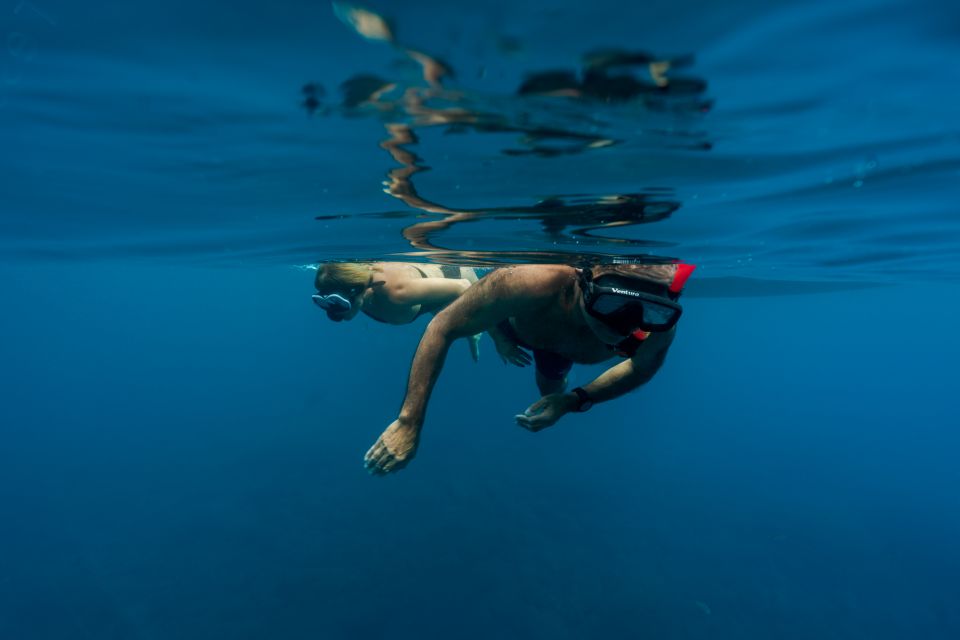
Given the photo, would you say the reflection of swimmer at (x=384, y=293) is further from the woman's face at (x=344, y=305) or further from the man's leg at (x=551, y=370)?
the man's leg at (x=551, y=370)

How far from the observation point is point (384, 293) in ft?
27.9

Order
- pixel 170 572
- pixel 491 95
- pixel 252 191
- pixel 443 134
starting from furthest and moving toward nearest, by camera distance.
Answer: pixel 170 572 → pixel 252 191 → pixel 443 134 → pixel 491 95

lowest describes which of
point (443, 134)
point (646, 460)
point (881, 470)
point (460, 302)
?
point (881, 470)

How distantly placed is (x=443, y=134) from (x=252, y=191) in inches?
170

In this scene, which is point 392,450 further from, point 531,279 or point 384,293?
A: point 384,293

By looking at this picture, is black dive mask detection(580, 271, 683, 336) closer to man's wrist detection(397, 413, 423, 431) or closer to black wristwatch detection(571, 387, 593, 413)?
black wristwatch detection(571, 387, 593, 413)

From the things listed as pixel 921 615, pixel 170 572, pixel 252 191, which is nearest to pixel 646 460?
pixel 921 615

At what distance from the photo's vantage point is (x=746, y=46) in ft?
11.3

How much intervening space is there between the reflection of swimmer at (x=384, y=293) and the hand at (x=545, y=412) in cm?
212

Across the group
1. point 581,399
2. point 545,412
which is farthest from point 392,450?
point 581,399

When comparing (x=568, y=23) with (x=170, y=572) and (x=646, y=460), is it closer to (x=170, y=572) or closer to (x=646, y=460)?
(x=170, y=572)

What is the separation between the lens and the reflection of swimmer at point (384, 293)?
729 cm

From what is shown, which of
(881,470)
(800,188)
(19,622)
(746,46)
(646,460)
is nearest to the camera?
(746,46)

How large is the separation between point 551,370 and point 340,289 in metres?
3.39
